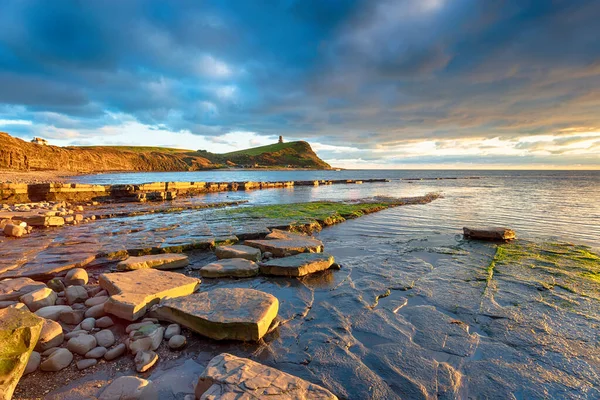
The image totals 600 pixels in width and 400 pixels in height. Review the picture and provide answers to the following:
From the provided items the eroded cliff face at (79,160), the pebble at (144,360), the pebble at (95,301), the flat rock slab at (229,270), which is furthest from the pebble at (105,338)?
the eroded cliff face at (79,160)

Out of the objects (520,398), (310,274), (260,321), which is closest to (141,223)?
(310,274)

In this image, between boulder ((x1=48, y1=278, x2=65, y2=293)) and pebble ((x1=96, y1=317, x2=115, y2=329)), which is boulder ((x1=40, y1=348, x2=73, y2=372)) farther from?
boulder ((x1=48, y1=278, x2=65, y2=293))

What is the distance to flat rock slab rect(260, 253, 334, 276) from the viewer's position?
7.27 meters

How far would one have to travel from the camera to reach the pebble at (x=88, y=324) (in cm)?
447

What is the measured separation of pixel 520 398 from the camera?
3.41 metres

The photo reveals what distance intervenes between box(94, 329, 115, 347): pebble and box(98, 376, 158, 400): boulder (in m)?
0.97

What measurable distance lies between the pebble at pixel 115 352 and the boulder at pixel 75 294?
82.8 inches

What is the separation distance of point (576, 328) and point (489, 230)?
22.0 feet

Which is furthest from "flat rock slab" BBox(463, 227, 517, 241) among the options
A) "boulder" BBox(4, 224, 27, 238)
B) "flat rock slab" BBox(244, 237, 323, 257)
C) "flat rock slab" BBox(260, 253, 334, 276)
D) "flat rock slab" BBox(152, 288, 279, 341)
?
"boulder" BBox(4, 224, 27, 238)

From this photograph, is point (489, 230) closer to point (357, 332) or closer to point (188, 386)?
point (357, 332)

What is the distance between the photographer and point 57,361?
364cm

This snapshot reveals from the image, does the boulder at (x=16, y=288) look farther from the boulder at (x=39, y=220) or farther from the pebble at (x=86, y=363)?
the boulder at (x=39, y=220)

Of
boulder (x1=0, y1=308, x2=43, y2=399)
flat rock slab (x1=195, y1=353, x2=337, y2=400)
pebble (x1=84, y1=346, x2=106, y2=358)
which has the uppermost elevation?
boulder (x1=0, y1=308, x2=43, y2=399)

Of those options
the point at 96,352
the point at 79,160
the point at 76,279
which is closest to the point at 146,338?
the point at 96,352
